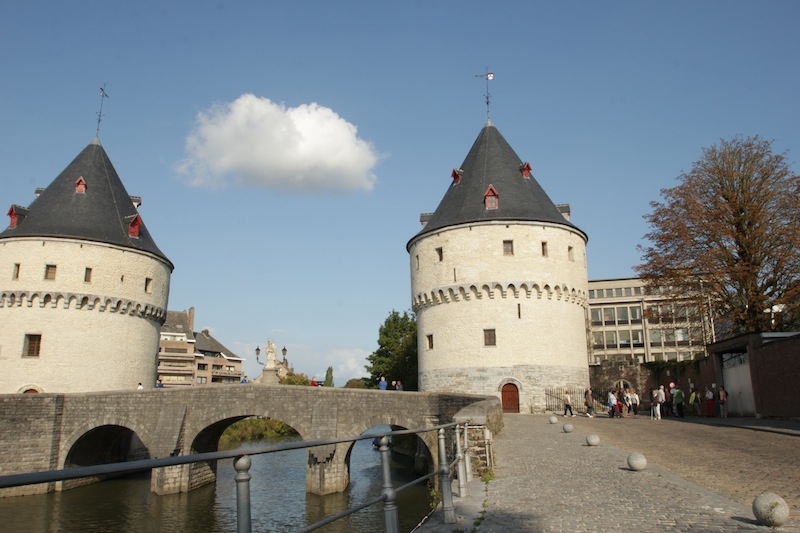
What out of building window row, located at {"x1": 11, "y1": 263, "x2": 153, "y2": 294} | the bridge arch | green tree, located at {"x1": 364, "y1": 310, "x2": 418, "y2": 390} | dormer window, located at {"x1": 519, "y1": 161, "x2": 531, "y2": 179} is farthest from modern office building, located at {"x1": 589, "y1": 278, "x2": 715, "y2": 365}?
building window row, located at {"x1": 11, "y1": 263, "x2": 153, "y2": 294}

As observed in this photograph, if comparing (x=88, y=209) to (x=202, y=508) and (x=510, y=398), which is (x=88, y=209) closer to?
(x=202, y=508)

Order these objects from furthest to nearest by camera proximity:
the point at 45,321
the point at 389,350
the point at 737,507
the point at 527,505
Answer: the point at 389,350, the point at 45,321, the point at 527,505, the point at 737,507

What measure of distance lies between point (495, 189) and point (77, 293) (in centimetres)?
2003

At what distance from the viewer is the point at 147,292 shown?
30.1m

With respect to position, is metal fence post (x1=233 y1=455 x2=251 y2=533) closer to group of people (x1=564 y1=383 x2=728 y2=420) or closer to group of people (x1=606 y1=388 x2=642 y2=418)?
group of people (x1=564 y1=383 x2=728 y2=420)

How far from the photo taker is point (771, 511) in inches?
217

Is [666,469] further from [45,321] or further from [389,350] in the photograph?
[389,350]

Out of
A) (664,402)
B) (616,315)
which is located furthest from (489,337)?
(616,315)

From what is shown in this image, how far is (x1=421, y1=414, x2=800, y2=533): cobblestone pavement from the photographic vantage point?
601 centimetres

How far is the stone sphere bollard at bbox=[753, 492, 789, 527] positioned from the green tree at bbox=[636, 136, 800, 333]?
67.1ft

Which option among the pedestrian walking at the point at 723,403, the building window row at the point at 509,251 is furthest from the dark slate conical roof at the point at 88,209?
the pedestrian walking at the point at 723,403

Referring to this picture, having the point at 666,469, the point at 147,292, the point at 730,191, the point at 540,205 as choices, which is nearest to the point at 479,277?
the point at 540,205

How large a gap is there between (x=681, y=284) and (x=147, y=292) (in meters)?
24.8

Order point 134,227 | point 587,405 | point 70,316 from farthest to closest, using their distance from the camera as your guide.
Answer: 1. point 134,227
2. point 70,316
3. point 587,405
